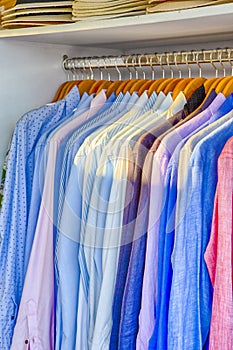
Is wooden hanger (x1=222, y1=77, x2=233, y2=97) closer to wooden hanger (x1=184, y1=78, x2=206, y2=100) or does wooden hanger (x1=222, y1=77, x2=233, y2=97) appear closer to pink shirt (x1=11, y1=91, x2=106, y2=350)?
wooden hanger (x1=184, y1=78, x2=206, y2=100)

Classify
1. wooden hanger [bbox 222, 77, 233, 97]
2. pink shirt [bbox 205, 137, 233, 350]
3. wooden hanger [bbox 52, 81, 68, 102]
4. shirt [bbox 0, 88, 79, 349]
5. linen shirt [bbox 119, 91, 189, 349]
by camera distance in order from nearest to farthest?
1. pink shirt [bbox 205, 137, 233, 350]
2. linen shirt [bbox 119, 91, 189, 349]
3. wooden hanger [bbox 222, 77, 233, 97]
4. shirt [bbox 0, 88, 79, 349]
5. wooden hanger [bbox 52, 81, 68, 102]

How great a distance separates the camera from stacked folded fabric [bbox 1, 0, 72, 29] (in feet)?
4.21

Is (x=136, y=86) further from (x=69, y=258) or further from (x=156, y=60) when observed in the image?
(x=69, y=258)

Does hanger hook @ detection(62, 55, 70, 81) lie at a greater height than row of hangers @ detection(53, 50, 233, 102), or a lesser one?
greater

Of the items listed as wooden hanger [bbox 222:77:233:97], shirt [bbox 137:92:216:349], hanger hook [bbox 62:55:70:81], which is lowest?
shirt [bbox 137:92:216:349]

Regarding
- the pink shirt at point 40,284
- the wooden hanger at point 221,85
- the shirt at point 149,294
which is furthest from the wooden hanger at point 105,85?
the shirt at point 149,294

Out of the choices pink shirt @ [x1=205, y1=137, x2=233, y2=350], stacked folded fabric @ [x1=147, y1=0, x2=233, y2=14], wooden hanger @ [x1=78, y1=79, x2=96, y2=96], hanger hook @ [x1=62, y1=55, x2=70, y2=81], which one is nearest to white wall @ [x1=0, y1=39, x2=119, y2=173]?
hanger hook @ [x1=62, y1=55, x2=70, y2=81]

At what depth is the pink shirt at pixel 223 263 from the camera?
2.96 feet

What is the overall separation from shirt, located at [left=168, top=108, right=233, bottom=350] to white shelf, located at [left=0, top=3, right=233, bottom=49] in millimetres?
222

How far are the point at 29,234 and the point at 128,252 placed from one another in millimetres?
285

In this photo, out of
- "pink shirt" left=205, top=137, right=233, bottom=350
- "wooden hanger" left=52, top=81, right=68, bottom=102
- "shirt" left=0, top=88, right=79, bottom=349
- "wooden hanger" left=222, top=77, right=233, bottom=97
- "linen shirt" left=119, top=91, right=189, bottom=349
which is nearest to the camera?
"pink shirt" left=205, top=137, right=233, bottom=350

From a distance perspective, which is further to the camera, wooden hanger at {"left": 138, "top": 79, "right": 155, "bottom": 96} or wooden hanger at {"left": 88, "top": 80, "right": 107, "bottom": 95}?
wooden hanger at {"left": 88, "top": 80, "right": 107, "bottom": 95}

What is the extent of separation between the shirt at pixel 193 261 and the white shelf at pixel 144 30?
0.73ft

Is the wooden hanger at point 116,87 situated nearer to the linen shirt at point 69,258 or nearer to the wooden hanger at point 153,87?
the wooden hanger at point 153,87
